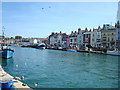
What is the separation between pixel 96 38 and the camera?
84.6 meters

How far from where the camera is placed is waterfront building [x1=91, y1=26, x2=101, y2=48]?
8336 cm

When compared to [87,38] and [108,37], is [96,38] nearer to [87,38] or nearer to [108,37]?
[87,38]

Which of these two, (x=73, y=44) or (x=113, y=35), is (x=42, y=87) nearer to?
(x=113, y=35)

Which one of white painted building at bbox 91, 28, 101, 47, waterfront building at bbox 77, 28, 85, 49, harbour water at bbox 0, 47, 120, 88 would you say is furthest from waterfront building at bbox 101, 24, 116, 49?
harbour water at bbox 0, 47, 120, 88

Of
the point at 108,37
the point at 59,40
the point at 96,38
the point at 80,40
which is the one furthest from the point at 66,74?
the point at 59,40

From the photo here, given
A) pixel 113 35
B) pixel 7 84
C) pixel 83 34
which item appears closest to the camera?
pixel 7 84

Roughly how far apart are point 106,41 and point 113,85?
6471 cm

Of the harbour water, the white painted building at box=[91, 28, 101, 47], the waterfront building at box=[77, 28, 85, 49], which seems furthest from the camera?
the waterfront building at box=[77, 28, 85, 49]

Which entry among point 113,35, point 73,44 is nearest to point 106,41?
point 113,35

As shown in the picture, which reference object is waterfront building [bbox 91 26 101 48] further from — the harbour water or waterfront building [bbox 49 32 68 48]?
the harbour water

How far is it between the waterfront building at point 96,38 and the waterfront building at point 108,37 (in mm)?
2946

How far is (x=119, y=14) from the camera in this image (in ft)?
220

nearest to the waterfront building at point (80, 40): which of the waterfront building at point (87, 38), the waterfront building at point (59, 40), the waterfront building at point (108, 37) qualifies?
the waterfront building at point (87, 38)

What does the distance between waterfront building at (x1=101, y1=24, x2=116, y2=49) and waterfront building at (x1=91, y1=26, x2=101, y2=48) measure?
2.95 meters
